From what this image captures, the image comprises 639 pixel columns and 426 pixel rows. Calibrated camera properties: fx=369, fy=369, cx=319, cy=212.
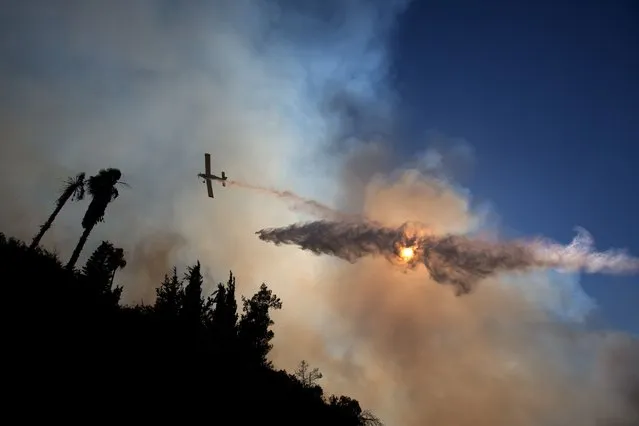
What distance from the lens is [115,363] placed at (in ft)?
73.2

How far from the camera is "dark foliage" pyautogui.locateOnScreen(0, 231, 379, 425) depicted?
18.5 m

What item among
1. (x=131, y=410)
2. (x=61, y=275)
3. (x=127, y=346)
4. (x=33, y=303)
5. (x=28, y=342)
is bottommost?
(x=131, y=410)

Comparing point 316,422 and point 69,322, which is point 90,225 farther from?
point 316,422

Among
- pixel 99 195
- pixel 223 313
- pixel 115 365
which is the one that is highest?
pixel 99 195

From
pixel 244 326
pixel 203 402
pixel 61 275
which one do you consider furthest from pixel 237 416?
pixel 244 326

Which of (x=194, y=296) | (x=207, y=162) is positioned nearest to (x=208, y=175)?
(x=207, y=162)

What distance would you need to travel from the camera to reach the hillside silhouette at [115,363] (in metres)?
18.6

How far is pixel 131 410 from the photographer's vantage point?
65.9 ft

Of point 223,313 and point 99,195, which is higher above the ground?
point 99,195

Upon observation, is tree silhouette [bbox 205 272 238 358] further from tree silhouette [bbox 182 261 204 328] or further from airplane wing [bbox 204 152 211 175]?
airplane wing [bbox 204 152 211 175]

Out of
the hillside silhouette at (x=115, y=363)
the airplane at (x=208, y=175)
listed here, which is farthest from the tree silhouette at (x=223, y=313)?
the airplane at (x=208, y=175)

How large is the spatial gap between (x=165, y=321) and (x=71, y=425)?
15.4 metres

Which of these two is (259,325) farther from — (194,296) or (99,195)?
(99,195)

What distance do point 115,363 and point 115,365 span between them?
17 centimetres
